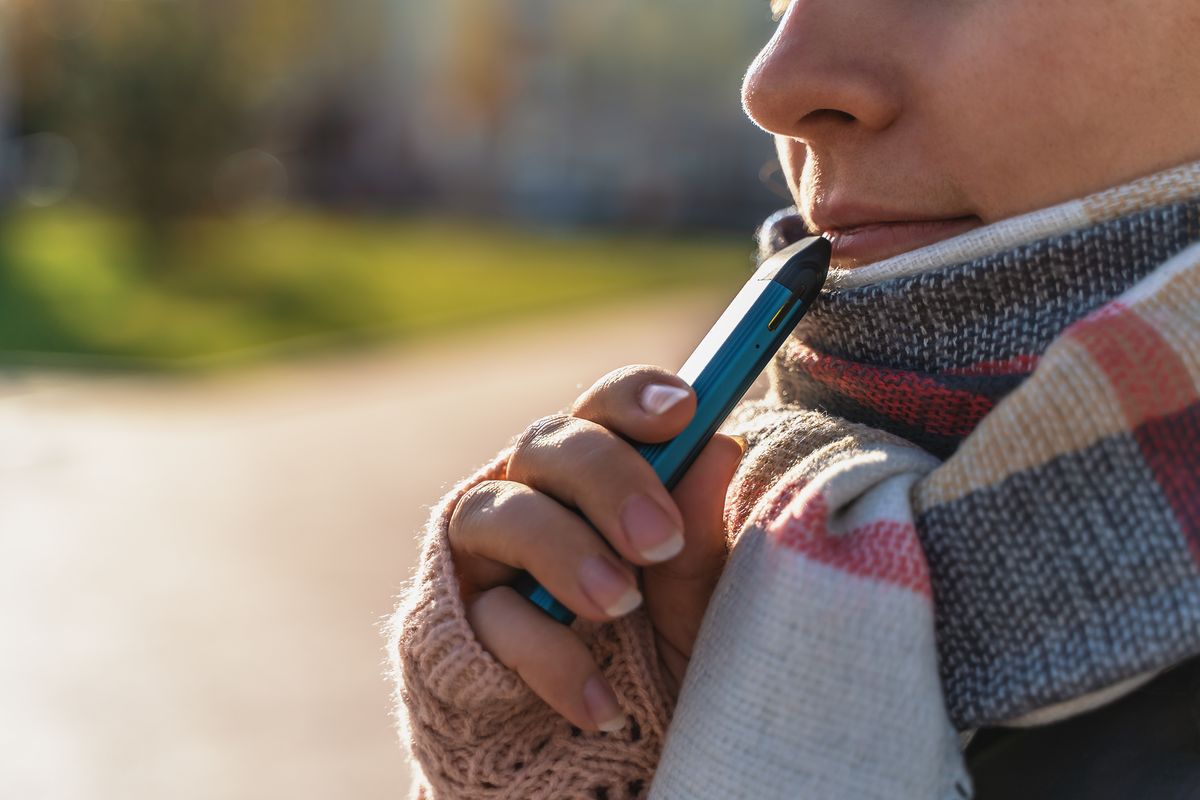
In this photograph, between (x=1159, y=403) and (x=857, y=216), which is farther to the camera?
(x=857, y=216)

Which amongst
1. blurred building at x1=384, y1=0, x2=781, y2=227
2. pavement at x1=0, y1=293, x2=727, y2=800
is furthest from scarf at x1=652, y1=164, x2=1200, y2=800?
blurred building at x1=384, y1=0, x2=781, y2=227

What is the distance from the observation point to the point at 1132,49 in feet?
2.88

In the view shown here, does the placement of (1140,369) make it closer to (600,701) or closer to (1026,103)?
(1026,103)

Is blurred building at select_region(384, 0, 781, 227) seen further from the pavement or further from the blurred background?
the pavement

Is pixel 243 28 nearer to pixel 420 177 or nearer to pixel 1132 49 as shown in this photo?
pixel 420 177

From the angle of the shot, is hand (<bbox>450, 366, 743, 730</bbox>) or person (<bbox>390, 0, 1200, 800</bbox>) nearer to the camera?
person (<bbox>390, 0, 1200, 800</bbox>)

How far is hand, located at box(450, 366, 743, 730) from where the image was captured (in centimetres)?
94

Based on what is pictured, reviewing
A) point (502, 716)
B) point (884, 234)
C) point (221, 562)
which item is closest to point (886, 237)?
point (884, 234)

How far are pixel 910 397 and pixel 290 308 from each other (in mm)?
12585

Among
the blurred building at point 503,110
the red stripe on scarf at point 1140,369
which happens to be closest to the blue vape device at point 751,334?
the red stripe on scarf at point 1140,369

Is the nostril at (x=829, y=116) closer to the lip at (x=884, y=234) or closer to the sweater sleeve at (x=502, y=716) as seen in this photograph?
the lip at (x=884, y=234)

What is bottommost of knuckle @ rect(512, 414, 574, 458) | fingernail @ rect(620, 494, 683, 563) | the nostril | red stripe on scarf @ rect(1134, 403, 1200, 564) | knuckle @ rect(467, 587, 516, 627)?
knuckle @ rect(467, 587, 516, 627)

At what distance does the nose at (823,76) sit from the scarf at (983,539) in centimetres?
12

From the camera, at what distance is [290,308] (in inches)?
515
